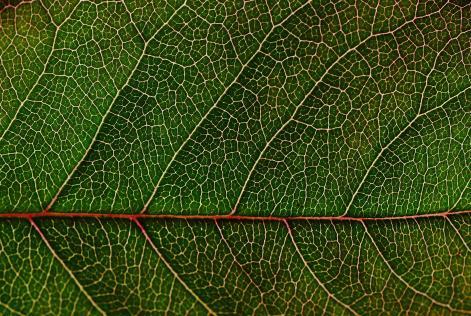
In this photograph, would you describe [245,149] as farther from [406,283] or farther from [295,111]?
[406,283]

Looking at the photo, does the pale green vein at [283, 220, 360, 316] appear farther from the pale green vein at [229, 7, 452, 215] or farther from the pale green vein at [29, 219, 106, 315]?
the pale green vein at [29, 219, 106, 315]

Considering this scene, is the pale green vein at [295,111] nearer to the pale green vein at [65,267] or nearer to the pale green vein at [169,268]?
the pale green vein at [169,268]

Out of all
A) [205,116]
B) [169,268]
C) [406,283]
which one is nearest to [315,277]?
[406,283]

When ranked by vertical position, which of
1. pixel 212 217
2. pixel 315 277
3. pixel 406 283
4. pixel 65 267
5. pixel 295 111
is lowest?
pixel 406 283

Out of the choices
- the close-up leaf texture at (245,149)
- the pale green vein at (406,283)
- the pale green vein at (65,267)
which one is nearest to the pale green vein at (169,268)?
the close-up leaf texture at (245,149)

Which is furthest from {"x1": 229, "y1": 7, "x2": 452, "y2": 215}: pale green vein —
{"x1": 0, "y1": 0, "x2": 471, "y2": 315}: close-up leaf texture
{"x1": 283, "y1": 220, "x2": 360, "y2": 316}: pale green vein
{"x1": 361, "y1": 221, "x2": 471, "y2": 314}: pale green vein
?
{"x1": 361, "y1": 221, "x2": 471, "y2": 314}: pale green vein

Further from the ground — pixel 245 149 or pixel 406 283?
pixel 245 149

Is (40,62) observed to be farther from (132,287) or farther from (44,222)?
(132,287)

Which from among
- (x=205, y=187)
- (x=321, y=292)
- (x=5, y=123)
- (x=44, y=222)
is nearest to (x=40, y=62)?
(x=5, y=123)
